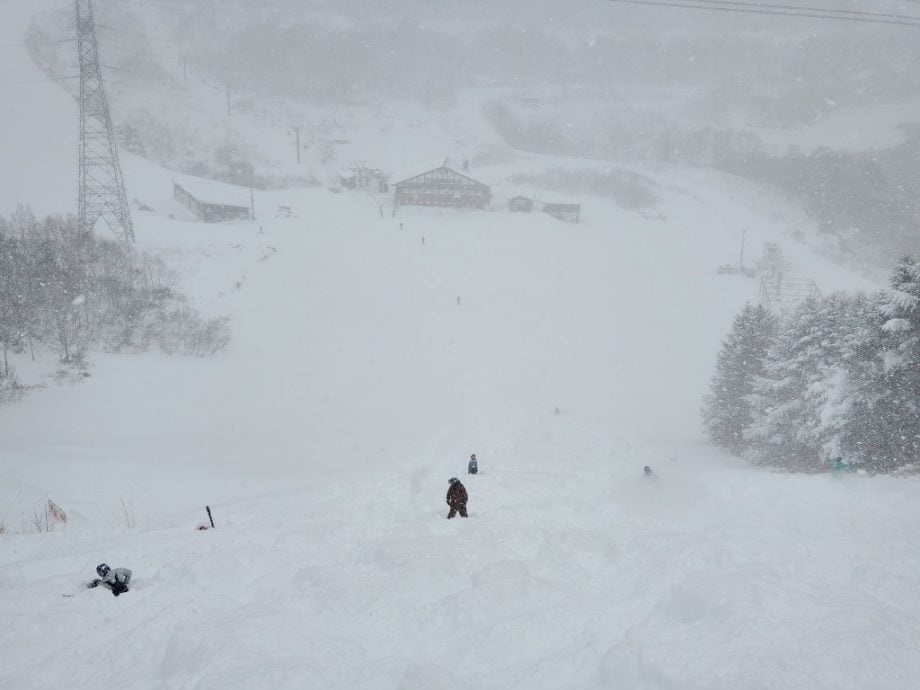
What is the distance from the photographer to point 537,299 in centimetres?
4888

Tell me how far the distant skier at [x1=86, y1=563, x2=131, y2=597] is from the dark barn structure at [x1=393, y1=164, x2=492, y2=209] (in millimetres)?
65019

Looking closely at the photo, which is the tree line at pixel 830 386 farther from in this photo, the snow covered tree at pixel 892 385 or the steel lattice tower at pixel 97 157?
the steel lattice tower at pixel 97 157

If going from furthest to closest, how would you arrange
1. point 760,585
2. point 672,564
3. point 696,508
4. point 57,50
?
point 57,50 → point 696,508 → point 672,564 → point 760,585

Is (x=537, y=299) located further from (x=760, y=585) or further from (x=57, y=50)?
(x=57, y=50)

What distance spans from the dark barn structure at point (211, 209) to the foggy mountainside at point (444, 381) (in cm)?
42

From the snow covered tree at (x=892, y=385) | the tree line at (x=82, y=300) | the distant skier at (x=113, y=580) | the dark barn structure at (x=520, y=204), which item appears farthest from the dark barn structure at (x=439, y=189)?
the distant skier at (x=113, y=580)

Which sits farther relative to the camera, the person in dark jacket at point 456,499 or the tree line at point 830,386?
the tree line at point 830,386

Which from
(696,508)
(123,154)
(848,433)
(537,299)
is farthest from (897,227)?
(123,154)

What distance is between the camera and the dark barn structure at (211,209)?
57188mm

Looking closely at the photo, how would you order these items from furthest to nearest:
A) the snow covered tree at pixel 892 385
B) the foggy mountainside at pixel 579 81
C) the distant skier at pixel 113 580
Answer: the foggy mountainside at pixel 579 81, the snow covered tree at pixel 892 385, the distant skier at pixel 113 580

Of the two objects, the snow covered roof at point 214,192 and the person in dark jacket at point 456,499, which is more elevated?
the snow covered roof at point 214,192

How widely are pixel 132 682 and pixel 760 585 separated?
765 cm

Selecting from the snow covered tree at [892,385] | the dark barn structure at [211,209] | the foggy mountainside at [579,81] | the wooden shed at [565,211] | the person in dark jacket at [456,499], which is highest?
the foggy mountainside at [579,81]

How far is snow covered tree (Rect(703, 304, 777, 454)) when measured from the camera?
26.2 meters
